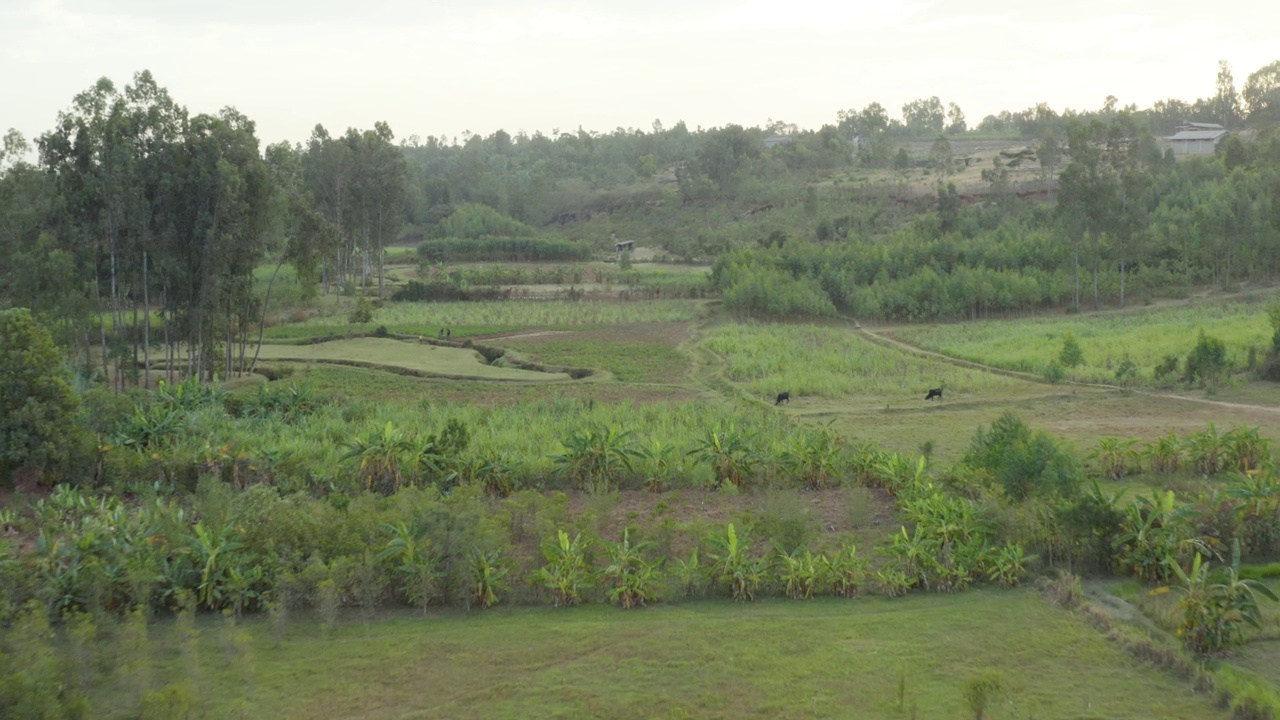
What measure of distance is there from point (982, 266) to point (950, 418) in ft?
69.6

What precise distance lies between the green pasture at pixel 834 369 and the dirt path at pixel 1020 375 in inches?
18.1

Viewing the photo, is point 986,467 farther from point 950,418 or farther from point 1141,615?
point 950,418

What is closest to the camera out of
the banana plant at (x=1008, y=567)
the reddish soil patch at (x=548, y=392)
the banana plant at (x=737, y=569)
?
the banana plant at (x=737, y=569)

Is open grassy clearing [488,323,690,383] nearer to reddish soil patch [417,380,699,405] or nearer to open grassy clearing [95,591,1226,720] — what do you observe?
reddish soil patch [417,380,699,405]

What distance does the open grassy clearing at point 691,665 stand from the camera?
8.50m

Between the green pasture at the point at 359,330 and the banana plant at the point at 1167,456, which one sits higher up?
the green pasture at the point at 359,330

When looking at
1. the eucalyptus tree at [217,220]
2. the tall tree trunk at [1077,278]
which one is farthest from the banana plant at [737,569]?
the tall tree trunk at [1077,278]

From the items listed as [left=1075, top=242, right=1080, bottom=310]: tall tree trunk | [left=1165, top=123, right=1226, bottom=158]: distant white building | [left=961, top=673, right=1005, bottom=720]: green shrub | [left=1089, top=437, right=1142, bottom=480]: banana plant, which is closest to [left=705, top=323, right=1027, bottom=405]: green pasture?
[left=1089, top=437, right=1142, bottom=480]: banana plant

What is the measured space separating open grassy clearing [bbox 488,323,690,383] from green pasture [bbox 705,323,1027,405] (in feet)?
4.61

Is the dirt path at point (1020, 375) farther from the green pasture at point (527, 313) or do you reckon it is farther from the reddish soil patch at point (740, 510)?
the reddish soil patch at point (740, 510)

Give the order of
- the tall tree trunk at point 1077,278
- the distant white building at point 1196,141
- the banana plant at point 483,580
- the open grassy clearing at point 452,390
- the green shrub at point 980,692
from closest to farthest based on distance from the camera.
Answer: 1. the green shrub at point 980,692
2. the banana plant at point 483,580
3. the open grassy clearing at point 452,390
4. the tall tree trunk at point 1077,278
5. the distant white building at point 1196,141

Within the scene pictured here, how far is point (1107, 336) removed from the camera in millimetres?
30688

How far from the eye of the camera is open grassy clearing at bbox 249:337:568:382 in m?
25.7

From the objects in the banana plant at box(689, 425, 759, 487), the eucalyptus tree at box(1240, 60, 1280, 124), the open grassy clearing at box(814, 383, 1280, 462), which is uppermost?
the eucalyptus tree at box(1240, 60, 1280, 124)
